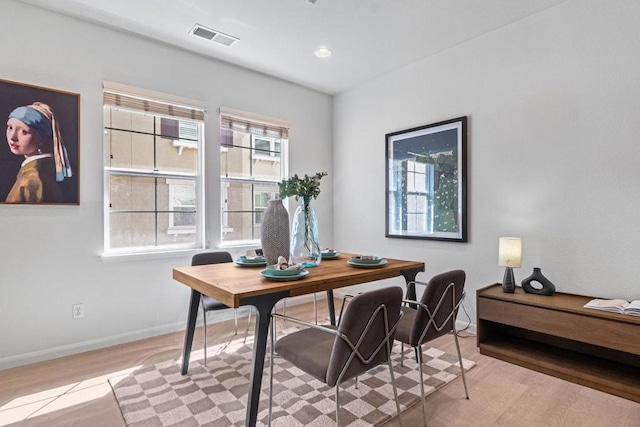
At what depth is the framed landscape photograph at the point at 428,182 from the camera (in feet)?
10.9

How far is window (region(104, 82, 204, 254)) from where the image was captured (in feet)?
10.1

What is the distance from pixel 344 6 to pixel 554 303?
2742 mm

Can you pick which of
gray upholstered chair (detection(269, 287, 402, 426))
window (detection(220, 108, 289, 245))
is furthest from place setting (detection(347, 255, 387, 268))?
window (detection(220, 108, 289, 245))

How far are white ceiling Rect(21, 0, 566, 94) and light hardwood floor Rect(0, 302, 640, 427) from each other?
9.20ft

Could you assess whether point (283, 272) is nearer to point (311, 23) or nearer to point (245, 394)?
point (245, 394)

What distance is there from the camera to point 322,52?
11.3 ft

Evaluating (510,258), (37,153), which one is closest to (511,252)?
(510,258)

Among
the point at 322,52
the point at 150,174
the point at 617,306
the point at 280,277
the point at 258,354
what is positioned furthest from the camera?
the point at 322,52

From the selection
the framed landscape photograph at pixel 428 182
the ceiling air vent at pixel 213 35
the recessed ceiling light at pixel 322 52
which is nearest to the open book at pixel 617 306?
the framed landscape photograph at pixel 428 182

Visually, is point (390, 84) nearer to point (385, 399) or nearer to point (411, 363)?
point (411, 363)

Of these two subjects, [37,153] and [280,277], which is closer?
[280,277]

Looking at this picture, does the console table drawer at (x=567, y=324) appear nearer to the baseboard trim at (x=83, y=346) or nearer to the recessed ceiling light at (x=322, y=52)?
the recessed ceiling light at (x=322, y=52)

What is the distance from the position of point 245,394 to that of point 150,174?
2.22m

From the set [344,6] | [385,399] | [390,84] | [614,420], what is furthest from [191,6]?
[614,420]
